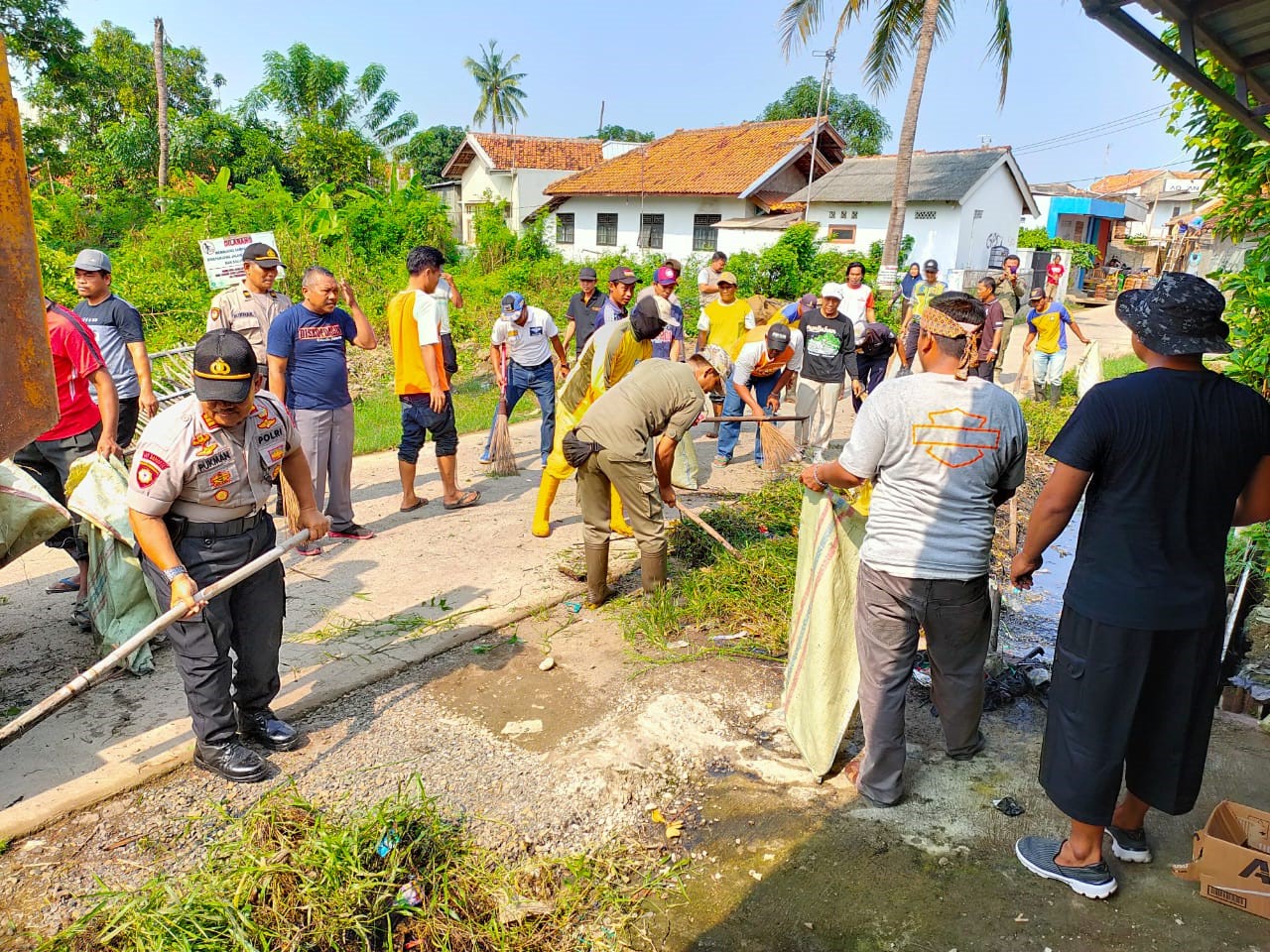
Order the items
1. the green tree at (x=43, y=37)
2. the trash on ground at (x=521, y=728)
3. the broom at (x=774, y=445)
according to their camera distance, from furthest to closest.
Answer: the green tree at (x=43, y=37) < the broom at (x=774, y=445) < the trash on ground at (x=521, y=728)

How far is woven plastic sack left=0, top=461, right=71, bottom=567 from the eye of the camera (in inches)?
146

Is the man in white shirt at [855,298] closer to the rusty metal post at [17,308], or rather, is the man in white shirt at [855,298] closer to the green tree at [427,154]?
the rusty metal post at [17,308]

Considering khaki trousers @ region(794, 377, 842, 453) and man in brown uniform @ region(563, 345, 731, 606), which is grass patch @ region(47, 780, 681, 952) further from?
khaki trousers @ region(794, 377, 842, 453)

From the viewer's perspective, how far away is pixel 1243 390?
261 centimetres

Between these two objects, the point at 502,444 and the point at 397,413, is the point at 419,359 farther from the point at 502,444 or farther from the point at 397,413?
the point at 397,413

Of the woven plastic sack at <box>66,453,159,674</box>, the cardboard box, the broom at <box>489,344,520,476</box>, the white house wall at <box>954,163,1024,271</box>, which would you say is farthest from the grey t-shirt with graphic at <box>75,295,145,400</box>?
the white house wall at <box>954,163,1024,271</box>

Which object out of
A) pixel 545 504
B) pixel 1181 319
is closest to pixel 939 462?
pixel 1181 319

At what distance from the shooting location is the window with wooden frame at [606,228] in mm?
29062

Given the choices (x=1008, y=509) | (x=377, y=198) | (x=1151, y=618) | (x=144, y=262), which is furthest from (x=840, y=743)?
(x=377, y=198)

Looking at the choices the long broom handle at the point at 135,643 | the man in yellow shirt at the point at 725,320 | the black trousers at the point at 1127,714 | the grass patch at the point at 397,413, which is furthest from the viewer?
the grass patch at the point at 397,413

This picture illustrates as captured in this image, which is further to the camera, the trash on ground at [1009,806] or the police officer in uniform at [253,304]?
the police officer in uniform at [253,304]

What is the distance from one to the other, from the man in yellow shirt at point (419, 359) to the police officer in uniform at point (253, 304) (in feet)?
2.72

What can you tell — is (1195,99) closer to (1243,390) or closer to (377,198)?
(1243,390)

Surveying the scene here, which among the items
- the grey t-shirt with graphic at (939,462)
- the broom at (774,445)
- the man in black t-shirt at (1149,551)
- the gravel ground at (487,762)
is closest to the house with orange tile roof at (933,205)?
the broom at (774,445)
